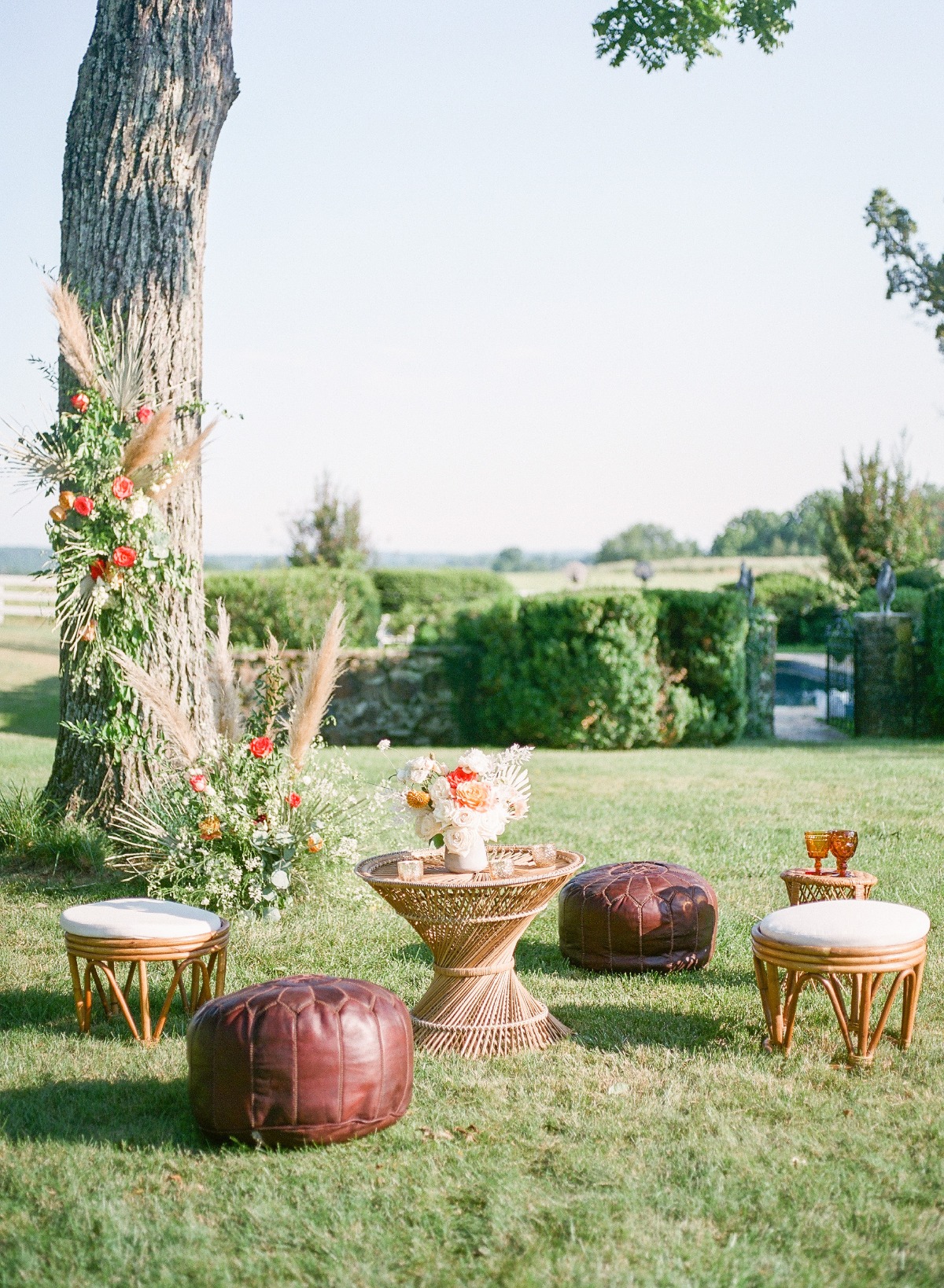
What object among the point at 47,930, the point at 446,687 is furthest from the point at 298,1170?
the point at 446,687

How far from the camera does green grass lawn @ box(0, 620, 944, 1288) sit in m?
2.90

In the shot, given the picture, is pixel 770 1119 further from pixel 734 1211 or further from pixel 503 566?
pixel 503 566

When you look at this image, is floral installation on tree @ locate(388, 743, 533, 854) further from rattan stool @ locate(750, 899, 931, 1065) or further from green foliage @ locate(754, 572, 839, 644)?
green foliage @ locate(754, 572, 839, 644)

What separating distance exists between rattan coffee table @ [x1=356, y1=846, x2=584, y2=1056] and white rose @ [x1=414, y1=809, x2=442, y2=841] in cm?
17

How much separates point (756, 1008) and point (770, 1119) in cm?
115

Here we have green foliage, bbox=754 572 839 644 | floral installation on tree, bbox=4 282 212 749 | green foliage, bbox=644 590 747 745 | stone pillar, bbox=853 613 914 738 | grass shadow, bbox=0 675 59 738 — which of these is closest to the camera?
floral installation on tree, bbox=4 282 212 749

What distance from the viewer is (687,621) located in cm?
1308

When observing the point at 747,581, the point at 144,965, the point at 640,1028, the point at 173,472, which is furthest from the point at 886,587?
the point at 144,965

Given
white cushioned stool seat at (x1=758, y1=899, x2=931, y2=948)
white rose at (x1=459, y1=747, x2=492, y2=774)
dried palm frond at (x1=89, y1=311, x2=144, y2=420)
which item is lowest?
white cushioned stool seat at (x1=758, y1=899, x2=931, y2=948)

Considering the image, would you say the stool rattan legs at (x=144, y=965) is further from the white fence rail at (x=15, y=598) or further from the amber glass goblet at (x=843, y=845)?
the white fence rail at (x=15, y=598)

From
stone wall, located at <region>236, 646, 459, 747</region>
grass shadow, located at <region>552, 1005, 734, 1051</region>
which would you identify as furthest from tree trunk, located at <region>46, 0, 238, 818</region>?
stone wall, located at <region>236, 646, 459, 747</region>

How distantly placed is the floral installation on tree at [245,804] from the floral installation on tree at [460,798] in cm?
153

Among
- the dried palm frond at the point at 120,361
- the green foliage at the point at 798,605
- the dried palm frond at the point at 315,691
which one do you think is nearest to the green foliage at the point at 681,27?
the dried palm frond at the point at 120,361

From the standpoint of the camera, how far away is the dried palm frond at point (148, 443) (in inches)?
249
